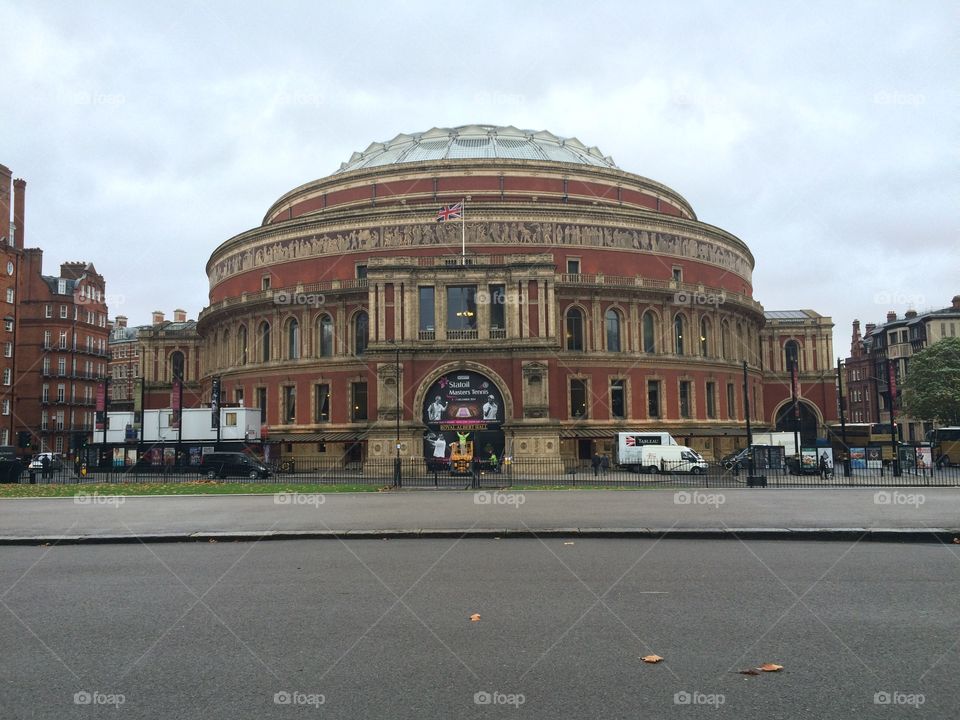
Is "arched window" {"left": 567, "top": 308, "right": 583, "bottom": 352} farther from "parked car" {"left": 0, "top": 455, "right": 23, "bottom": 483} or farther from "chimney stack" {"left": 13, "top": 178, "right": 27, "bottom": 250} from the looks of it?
"chimney stack" {"left": 13, "top": 178, "right": 27, "bottom": 250}

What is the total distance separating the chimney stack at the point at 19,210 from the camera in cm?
7506

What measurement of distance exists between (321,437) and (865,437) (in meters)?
38.7

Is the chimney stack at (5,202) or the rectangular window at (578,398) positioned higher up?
the chimney stack at (5,202)

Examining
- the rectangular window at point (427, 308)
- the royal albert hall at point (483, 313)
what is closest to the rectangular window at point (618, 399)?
the royal albert hall at point (483, 313)

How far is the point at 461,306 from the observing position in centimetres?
4644

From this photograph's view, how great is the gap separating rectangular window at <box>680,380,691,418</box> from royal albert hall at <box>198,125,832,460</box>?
162 mm

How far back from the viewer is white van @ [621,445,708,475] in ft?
136

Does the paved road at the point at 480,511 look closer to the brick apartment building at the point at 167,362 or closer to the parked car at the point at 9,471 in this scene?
the parked car at the point at 9,471

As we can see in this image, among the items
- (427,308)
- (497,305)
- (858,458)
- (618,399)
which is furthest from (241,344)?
(858,458)

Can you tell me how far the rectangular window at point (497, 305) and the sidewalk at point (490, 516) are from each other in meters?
20.6

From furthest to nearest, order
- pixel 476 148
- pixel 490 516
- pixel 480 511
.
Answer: pixel 476 148
pixel 480 511
pixel 490 516

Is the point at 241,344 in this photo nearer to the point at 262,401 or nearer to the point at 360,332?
the point at 262,401

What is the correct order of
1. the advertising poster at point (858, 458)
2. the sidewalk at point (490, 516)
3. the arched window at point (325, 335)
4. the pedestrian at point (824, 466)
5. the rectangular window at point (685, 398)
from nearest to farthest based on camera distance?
the sidewalk at point (490, 516)
the pedestrian at point (824, 466)
the advertising poster at point (858, 458)
the arched window at point (325, 335)
the rectangular window at point (685, 398)

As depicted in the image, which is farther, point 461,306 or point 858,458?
point 461,306
